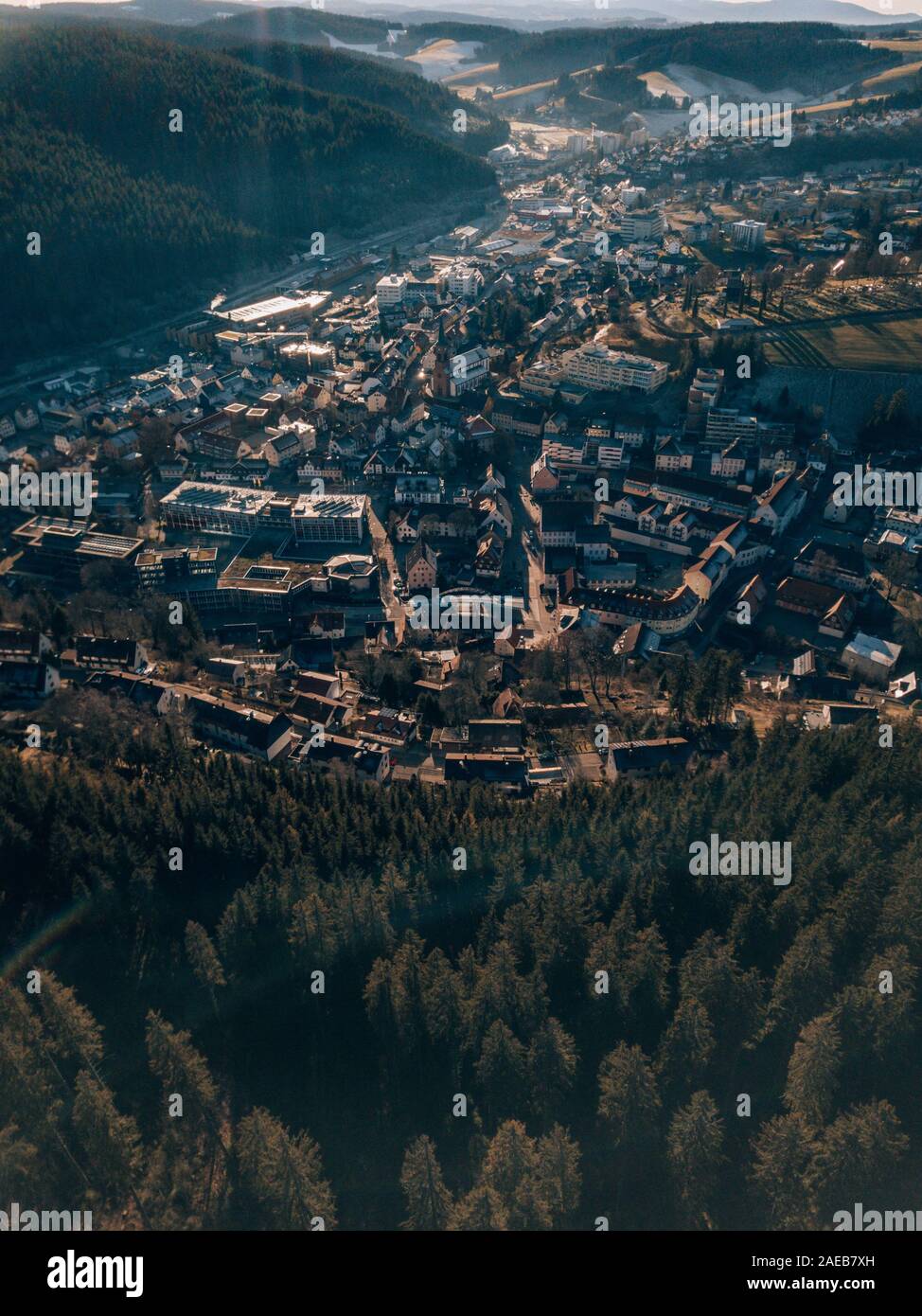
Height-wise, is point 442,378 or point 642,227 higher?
point 642,227

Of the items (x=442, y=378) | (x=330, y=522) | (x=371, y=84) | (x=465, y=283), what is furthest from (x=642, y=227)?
(x=371, y=84)

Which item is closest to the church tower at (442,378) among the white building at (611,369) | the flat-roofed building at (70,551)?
the white building at (611,369)

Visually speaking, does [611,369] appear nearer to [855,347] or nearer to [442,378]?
[442,378]

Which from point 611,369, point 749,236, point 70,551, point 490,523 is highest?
point 749,236

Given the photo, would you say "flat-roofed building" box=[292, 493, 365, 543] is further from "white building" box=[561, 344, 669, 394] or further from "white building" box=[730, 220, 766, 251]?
"white building" box=[730, 220, 766, 251]

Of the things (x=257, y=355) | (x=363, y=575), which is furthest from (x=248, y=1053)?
(x=257, y=355)

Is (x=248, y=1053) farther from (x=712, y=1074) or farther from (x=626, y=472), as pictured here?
(x=626, y=472)
